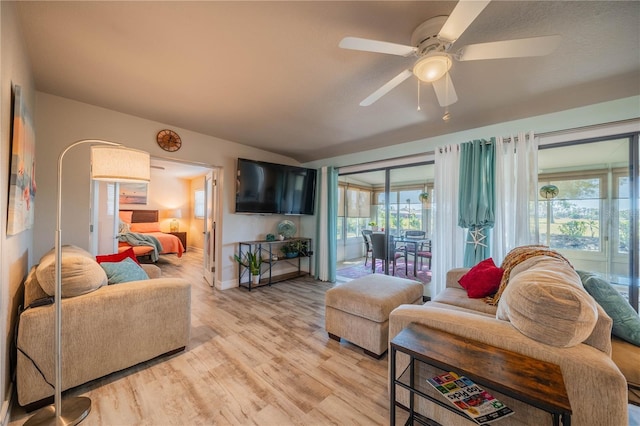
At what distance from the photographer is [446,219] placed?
3074mm

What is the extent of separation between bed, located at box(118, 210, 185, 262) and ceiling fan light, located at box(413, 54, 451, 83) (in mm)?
5313

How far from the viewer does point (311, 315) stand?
9.32 ft

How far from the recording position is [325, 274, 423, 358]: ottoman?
1994mm

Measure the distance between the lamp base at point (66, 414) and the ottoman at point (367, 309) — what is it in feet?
5.75

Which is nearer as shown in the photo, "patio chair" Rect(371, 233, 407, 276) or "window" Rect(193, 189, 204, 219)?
"patio chair" Rect(371, 233, 407, 276)

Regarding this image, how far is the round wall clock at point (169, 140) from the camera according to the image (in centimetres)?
307

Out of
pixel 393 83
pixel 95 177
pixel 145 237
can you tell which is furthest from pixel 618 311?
pixel 145 237

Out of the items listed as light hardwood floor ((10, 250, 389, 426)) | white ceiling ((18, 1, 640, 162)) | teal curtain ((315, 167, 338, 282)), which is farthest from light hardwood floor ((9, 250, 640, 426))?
white ceiling ((18, 1, 640, 162))

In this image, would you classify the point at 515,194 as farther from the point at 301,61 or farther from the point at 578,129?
→ the point at 301,61

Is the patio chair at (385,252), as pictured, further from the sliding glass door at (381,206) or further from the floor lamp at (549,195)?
the floor lamp at (549,195)

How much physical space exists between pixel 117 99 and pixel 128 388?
8.73 feet

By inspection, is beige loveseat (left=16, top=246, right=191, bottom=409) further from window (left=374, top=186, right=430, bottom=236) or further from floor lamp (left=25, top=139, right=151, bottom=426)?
window (left=374, top=186, right=430, bottom=236)

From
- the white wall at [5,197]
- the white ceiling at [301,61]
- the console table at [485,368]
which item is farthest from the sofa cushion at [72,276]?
the console table at [485,368]

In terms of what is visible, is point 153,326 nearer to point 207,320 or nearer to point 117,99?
point 207,320
